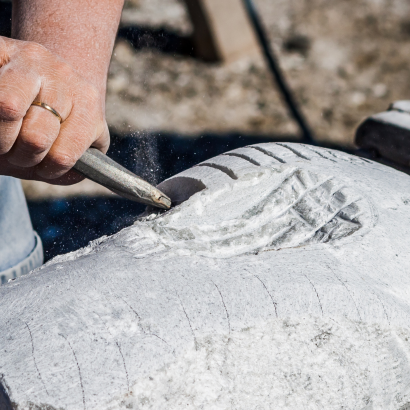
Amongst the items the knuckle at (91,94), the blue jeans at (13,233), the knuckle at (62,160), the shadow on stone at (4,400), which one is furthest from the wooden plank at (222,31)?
the shadow on stone at (4,400)

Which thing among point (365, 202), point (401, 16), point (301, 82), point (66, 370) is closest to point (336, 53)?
point (301, 82)

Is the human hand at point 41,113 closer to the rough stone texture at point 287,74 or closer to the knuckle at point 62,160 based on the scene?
the knuckle at point 62,160

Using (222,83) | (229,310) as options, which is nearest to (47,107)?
(229,310)

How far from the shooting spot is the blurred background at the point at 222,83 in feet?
8.78

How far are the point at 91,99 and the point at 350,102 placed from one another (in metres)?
2.81

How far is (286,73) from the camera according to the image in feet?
12.1

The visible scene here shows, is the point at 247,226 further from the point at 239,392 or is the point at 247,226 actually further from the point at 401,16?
the point at 401,16

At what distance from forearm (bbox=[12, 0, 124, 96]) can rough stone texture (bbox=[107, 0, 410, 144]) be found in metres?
1.77

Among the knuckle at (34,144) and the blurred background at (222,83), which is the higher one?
the knuckle at (34,144)

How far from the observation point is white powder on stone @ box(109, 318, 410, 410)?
2.66 feet

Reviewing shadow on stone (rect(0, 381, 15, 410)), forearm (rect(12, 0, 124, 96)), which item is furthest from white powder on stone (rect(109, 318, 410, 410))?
forearm (rect(12, 0, 124, 96))

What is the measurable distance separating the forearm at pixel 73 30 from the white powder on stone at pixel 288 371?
796 mm

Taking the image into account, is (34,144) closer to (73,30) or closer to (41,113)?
(41,113)

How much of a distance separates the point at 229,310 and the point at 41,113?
535 mm
